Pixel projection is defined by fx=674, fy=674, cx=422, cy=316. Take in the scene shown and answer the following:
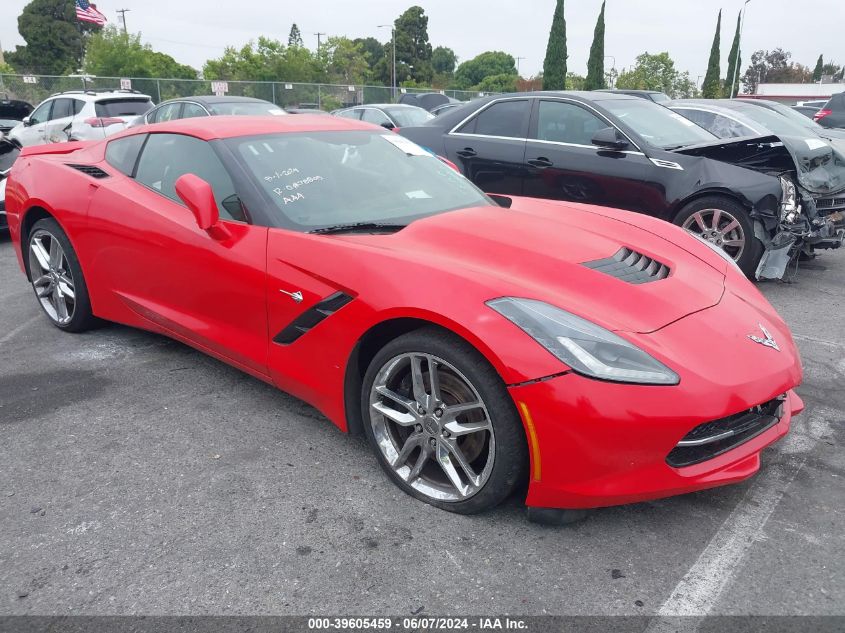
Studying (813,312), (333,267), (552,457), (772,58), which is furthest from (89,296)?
(772,58)

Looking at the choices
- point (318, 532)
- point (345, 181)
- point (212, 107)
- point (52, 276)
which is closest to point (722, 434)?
point (318, 532)

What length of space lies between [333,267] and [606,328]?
3.56 ft

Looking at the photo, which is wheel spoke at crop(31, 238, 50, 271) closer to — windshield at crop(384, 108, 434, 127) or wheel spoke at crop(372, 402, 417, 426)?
wheel spoke at crop(372, 402, 417, 426)

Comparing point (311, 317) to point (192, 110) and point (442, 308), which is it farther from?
point (192, 110)

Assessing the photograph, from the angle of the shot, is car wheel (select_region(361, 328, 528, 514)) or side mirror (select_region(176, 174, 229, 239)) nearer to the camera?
car wheel (select_region(361, 328, 528, 514))

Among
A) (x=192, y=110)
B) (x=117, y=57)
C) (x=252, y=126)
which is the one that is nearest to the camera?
(x=252, y=126)

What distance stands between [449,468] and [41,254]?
330cm

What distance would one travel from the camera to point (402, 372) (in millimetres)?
2557

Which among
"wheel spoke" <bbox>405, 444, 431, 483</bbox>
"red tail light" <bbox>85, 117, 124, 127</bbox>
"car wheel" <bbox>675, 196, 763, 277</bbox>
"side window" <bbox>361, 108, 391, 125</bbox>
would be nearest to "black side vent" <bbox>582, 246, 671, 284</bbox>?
"wheel spoke" <bbox>405, 444, 431, 483</bbox>

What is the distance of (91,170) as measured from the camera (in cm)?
398

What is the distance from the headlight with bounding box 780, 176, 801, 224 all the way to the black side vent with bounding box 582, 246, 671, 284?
321 centimetres

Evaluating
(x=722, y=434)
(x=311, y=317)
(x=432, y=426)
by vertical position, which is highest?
(x=311, y=317)

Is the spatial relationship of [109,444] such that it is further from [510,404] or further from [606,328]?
[606,328]

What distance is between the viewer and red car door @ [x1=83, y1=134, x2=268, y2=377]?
3.02m
